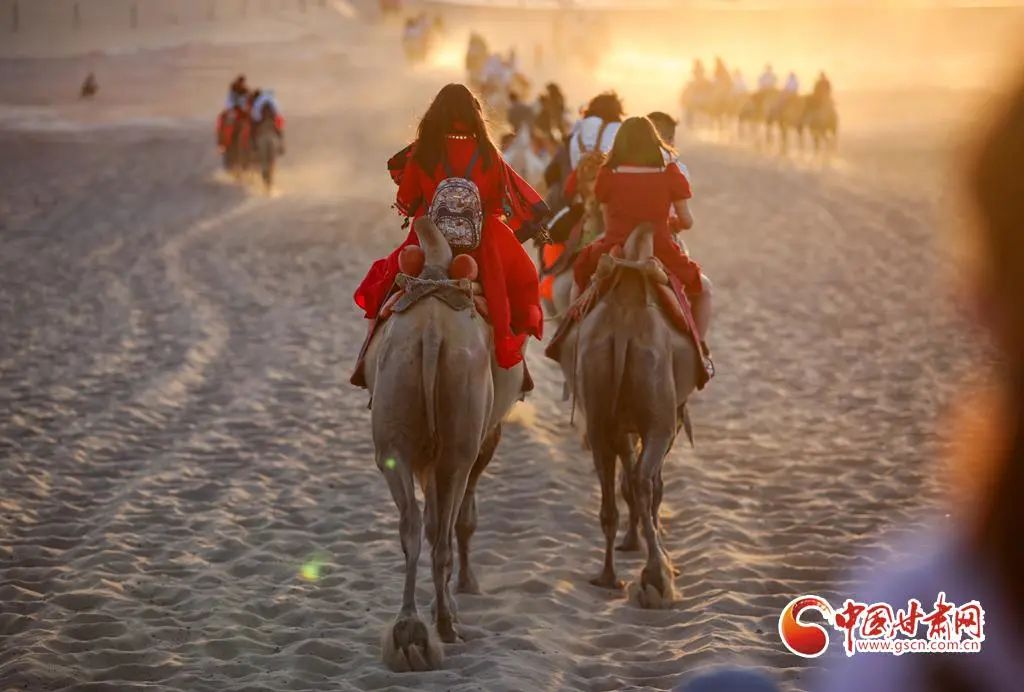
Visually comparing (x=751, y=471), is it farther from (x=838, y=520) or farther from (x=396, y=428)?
(x=396, y=428)

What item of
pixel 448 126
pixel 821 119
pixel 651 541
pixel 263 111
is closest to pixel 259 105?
pixel 263 111

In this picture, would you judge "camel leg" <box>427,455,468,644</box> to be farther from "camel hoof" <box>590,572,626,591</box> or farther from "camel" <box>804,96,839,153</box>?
"camel" <box>804,96,839,153</box>

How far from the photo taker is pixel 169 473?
29.5ft

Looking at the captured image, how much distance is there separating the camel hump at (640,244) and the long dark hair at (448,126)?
Answer: 1125 millimetres

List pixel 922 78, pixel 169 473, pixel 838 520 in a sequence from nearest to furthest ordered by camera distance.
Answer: pixel 838 520 < pixel 169 473 < pixel 922 78

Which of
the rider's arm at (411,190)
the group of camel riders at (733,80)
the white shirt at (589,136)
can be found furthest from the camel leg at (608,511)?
the group of camel riders at (733,80)

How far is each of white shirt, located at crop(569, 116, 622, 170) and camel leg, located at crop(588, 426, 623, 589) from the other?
8.96 feet

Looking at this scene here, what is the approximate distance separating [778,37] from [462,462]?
3986 inches

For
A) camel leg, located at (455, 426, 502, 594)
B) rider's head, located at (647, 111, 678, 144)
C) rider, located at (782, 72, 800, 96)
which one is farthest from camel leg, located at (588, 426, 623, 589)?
rider, located at (782, 72, 800, 96)

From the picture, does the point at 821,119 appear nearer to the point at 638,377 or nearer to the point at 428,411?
the point at 638,377

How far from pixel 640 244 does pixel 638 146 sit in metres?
0.62

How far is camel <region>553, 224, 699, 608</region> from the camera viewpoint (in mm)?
6496

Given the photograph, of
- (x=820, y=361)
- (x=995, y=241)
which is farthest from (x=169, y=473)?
(x=995, y=241)

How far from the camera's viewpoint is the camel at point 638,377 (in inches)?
256
